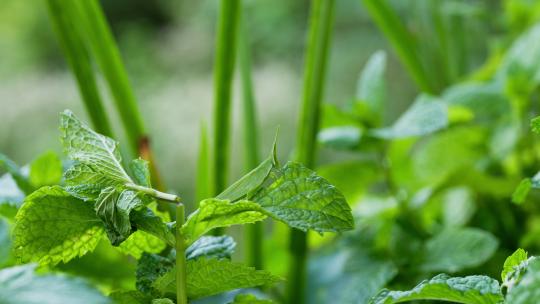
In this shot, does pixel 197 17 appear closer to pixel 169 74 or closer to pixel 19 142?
pixel 169 74

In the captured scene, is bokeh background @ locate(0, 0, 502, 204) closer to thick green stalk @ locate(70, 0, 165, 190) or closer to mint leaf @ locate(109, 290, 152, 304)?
thick green stalk @ locate(70, 0, 165, 190)

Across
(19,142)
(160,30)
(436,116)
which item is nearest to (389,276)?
(436,116)

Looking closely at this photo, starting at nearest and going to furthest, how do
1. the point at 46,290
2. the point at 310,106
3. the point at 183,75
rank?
the point at 46,290 < the point at 310,106 < the point at 183,75

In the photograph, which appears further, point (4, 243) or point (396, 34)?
point (396, 34)

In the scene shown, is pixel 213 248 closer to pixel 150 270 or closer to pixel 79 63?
pixel 150 270

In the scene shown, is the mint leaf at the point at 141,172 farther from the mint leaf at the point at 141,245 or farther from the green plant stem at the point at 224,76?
the green plant stem at the point at 224,76

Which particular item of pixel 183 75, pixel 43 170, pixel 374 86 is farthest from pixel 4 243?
pixel 183 75

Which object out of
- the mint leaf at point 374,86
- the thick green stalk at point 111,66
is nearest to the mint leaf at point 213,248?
the thick green stalk at point 111,66

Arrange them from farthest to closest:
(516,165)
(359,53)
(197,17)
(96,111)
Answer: (197,17), (359,53), (516,165), (96,111)
